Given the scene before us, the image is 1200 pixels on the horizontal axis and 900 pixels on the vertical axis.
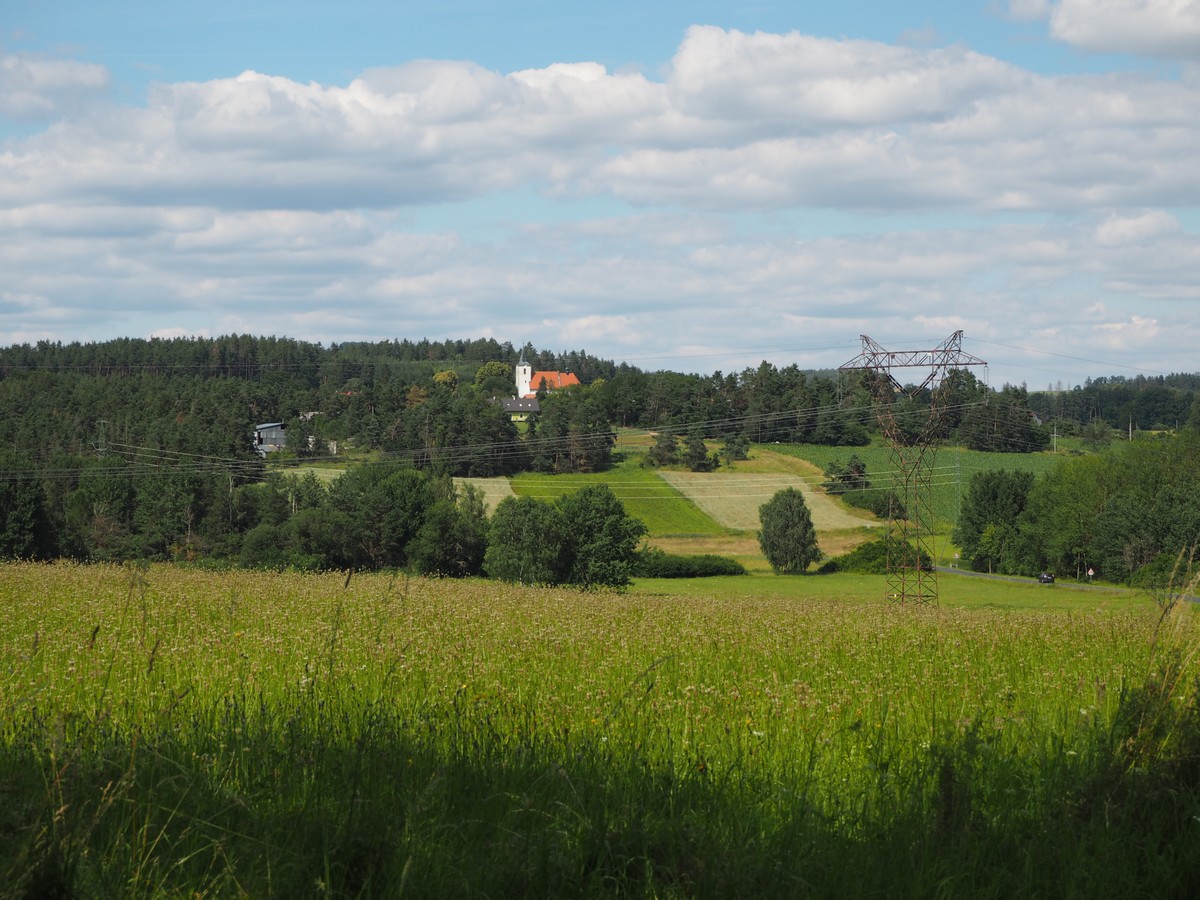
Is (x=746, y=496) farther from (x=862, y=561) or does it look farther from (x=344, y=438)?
(x=344, y=438)

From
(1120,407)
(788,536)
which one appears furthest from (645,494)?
(1120,407)

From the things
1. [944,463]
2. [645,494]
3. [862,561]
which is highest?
[944,463]

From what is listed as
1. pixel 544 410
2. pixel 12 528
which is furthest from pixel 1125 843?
pixel 544 410

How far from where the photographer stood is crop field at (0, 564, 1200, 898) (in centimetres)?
359

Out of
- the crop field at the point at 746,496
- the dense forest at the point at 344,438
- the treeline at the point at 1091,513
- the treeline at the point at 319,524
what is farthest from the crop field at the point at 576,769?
the crop field at the point at 746,496

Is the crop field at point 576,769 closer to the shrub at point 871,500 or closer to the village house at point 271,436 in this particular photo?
the shrub at point 871,500

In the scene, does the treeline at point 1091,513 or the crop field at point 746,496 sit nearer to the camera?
the treeline at point 1091,513

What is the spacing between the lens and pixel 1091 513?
78000 millimetres

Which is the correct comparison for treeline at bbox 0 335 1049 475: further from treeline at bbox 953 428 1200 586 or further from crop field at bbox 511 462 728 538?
treeline at bbox 953 428 1200 586

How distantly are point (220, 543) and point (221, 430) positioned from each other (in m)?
40.2

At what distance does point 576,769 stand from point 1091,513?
82.4 metres

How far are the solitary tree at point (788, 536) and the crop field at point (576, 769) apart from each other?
73567 millimetres

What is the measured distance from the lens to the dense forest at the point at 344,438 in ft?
221

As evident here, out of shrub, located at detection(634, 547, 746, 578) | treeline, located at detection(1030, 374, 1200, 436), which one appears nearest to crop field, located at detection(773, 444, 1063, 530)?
shrub, located at detection(634, 547, 746, 578)
